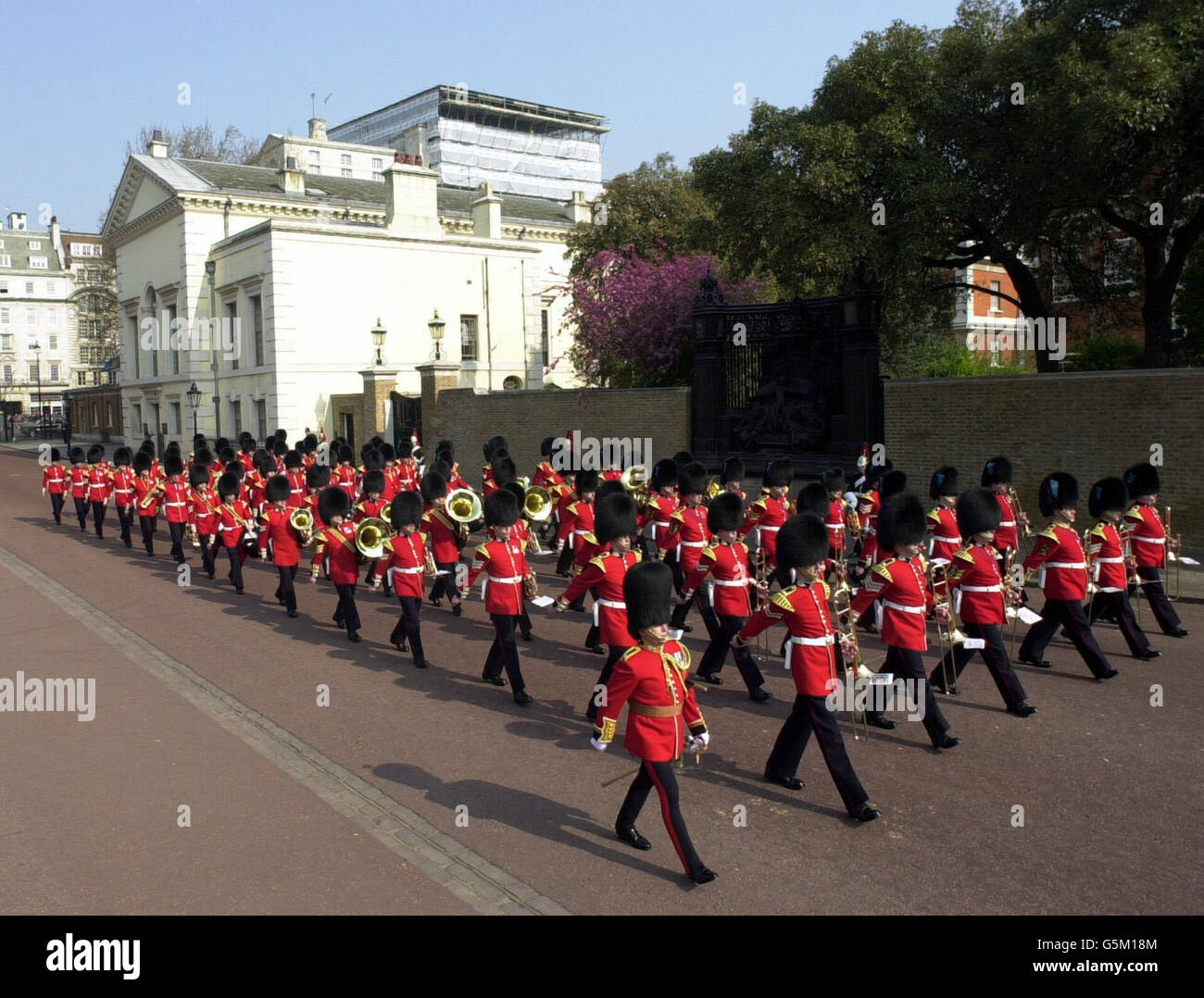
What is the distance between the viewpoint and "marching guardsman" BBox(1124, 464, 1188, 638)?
979cm

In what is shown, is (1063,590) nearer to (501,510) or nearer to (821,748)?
(821,748)

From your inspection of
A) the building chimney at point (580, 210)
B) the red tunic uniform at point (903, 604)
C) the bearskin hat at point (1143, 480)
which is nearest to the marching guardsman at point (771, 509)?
the bearskin hat at point (1143, 480)

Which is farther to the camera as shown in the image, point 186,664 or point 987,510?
point 186,664

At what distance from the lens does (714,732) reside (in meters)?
7.50

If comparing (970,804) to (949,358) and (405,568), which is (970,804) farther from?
(949,358)

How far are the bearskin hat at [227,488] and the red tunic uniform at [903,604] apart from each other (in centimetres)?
986

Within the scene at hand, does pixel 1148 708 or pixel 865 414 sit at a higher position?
pixel 865 414

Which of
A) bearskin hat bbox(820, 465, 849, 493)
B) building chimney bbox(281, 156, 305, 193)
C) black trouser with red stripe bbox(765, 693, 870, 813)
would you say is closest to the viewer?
black trouser with red stripe bbox(765, 693, 870, 813)

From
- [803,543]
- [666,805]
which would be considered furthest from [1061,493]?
[666,805]

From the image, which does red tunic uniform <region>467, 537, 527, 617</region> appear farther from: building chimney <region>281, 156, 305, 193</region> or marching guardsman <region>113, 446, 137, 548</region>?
building chimney <region>281, 156, 305, 193</region>

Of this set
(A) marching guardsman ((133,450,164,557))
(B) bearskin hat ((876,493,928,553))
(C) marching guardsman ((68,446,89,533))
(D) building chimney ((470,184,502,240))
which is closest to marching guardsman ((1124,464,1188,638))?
(B) bearskin hat ((876,493,928,553))

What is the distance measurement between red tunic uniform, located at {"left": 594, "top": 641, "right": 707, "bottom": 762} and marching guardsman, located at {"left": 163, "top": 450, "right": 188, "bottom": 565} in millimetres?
12652
